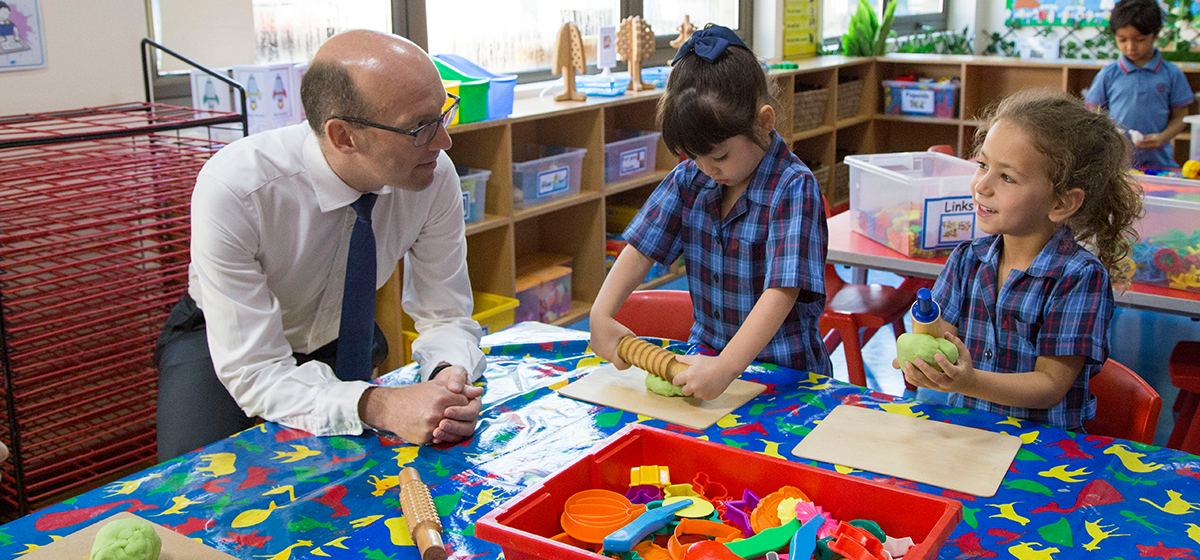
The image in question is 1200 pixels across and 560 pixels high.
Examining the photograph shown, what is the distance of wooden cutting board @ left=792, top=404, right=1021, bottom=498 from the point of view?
115 cm

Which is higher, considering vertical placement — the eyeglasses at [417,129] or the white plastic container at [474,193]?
the eyeglasses at [417,129]

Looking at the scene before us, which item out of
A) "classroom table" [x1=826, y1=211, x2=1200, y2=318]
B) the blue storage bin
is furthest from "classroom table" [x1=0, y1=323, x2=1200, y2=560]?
the blue storage bin

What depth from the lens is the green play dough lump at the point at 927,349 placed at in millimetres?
1229

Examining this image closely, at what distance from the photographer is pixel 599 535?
969mm

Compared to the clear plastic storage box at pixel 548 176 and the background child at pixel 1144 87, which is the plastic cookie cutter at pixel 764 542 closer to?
the clear plastic storage box at pixel 548 176

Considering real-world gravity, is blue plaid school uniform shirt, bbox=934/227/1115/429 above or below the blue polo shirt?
below

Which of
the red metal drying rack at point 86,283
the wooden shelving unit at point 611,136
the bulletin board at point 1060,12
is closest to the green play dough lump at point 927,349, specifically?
the wooden shelving unit at point 611,136

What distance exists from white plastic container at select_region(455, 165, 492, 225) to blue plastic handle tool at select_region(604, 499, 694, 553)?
90.0 inches

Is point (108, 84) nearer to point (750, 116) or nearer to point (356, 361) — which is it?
point (356, 361)

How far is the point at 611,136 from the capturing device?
4.25 meters

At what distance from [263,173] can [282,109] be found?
106 cm

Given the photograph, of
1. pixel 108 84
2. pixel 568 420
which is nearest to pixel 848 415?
pixel 568 420

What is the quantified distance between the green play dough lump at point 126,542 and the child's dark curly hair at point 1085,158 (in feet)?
4.30

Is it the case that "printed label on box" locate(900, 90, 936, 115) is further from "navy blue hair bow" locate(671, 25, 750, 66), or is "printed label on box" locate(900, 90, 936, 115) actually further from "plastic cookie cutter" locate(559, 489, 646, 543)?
"plastic cookie cutter" locate(559, 489, 646, 543)
